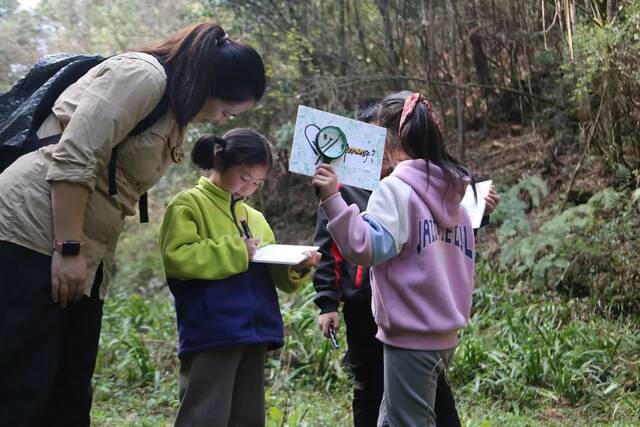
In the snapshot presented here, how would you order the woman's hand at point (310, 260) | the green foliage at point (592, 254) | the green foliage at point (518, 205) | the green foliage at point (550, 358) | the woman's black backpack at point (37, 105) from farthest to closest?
1. the green foliage at point (518, 205)
2. the green foliage at point (592, 254)
3. the green foliage at point (550, 358)
4. the woman's hand at point (310, 260)
5. the woman's black backpack at point (37, 105)

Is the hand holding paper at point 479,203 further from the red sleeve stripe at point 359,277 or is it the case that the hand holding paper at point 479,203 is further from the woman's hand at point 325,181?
the woman's hand at point 325,181

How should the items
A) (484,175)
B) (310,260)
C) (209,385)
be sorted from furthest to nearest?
(484,175), (310,260), (209,385)

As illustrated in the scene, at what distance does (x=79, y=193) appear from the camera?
81.6 inches

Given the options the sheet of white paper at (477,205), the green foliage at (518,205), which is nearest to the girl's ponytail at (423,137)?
the sheet of white paper at (477,205)

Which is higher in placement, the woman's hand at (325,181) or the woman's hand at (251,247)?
the woman's hand at (325,181)

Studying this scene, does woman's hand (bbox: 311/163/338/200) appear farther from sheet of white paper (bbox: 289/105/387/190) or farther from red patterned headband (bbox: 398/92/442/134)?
red patterned headband (bbox: 398/92/442/134)

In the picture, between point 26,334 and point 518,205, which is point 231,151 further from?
point 518,205

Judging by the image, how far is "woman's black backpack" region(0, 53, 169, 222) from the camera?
217 cm

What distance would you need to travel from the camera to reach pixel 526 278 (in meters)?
6.71

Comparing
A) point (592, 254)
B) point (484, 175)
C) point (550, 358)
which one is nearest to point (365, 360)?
point (550, 358)

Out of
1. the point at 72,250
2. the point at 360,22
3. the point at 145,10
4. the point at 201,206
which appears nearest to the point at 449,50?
the point at 360,22

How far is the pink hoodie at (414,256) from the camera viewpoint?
2.32 m

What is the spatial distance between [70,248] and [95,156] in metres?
0.28

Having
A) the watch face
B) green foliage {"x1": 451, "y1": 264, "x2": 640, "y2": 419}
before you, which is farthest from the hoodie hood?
green foliage {"x1": 451, "y1": 264, "x2": 640, "y2": 419}
